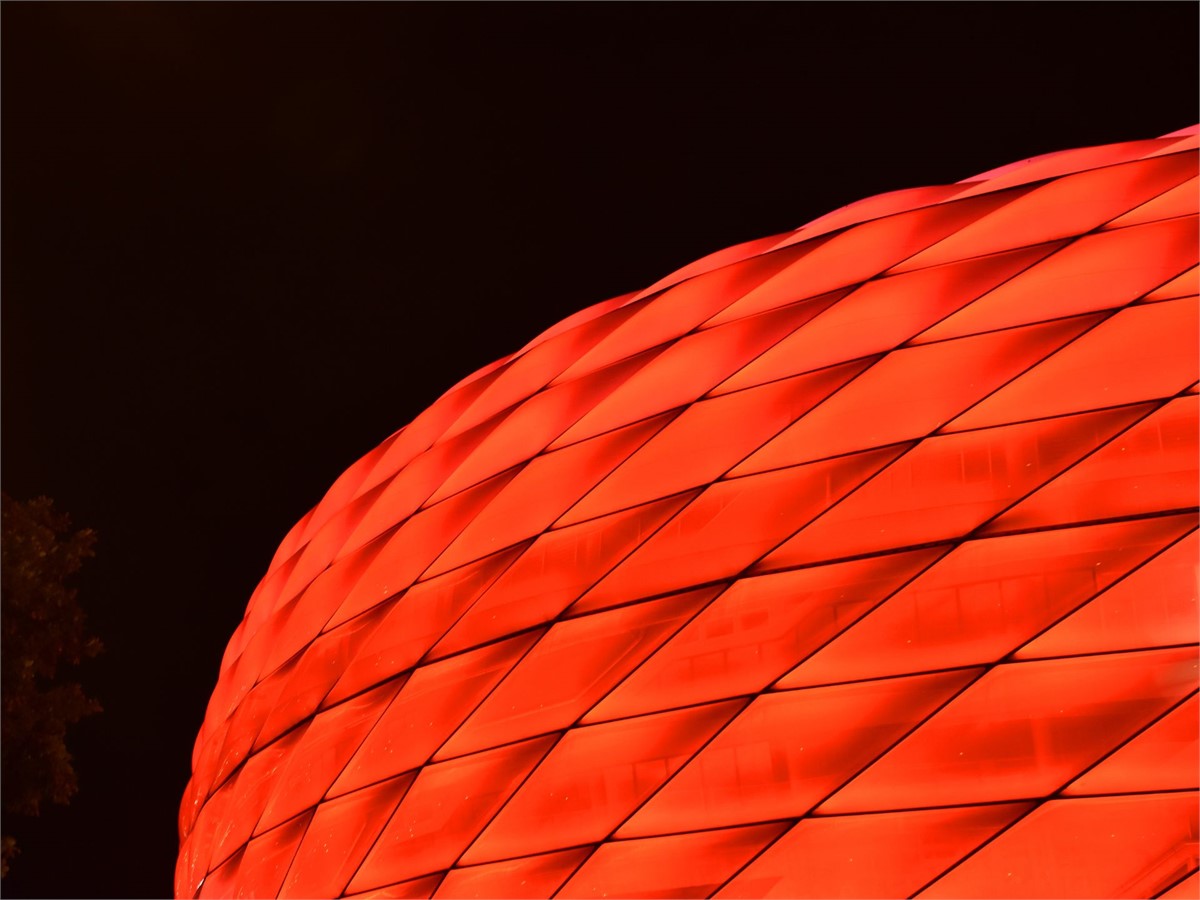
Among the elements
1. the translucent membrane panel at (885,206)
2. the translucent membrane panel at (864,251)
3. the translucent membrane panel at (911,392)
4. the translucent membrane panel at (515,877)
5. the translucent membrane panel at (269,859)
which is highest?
the translucent membrane panel at (885,206)

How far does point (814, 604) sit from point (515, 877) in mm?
3587

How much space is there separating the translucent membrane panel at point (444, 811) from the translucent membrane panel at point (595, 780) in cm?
18

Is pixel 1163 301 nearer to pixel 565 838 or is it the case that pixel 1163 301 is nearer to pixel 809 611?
pixel 809 611

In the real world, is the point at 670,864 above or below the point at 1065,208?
below

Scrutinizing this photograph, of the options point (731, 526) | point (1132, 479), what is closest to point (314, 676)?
point (731, 526)

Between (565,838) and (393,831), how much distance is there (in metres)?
2.27

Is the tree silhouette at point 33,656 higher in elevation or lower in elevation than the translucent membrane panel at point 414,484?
lower

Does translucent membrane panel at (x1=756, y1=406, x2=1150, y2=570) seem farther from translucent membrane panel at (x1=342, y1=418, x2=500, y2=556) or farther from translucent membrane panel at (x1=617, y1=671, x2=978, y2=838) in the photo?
translucent membrane panel at (x1=342, y1=418, x2=500, y2=556)

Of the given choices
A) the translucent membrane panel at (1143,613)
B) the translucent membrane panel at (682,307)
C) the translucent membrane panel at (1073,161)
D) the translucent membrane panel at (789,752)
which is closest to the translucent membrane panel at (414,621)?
the translucent membrane panel at (682,307)

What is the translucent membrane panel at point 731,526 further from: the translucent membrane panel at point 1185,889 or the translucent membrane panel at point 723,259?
the translucent membrane panel at point 723,259

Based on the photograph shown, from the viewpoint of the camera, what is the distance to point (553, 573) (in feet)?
38.5

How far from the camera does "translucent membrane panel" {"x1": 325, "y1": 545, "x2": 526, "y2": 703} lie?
12.4 meters

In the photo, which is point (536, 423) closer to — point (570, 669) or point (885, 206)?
point (570, 669)

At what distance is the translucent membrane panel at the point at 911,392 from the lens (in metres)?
10.2
